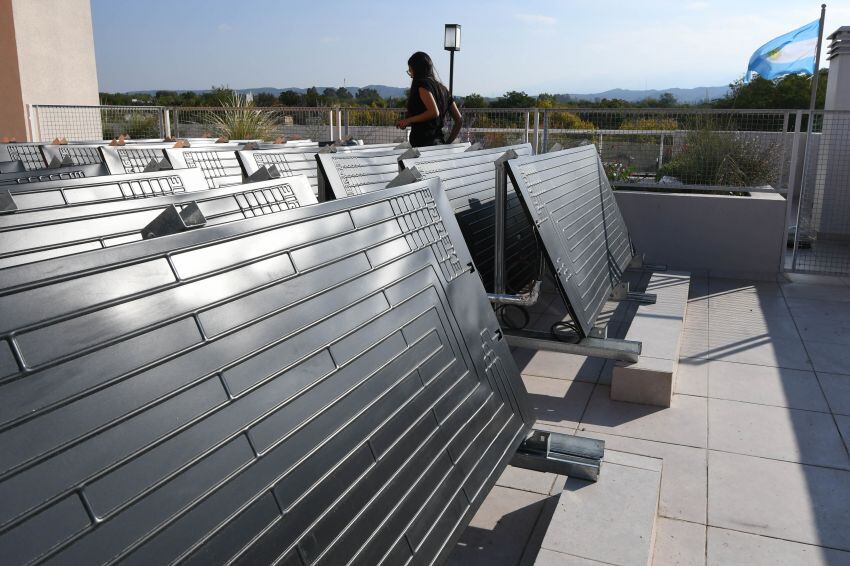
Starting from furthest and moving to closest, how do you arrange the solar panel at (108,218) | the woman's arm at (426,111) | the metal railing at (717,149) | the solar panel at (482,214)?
the metal railing at (717,149) → the woman's arm at (426,111) → the solar panel at (482,214) → the solar panel at (108,218)

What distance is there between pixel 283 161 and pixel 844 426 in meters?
3.49

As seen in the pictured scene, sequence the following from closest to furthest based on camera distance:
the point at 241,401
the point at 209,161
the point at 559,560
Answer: the point at 241,401
the point at 559,560
the point at 209,161

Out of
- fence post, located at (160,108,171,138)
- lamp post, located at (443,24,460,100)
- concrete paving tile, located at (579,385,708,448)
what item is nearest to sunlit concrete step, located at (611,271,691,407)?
concrete paving tile, located at (579,385,708,448)

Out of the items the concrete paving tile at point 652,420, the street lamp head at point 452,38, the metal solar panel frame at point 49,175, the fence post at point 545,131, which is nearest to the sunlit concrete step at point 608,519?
the concrete paving tile at point 652,420

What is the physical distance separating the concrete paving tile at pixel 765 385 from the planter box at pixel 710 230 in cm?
307

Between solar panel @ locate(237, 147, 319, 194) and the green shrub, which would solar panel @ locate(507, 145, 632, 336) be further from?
the green shrub

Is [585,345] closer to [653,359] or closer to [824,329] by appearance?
[653,359]

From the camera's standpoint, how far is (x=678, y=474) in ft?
11.3

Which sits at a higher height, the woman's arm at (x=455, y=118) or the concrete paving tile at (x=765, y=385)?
the woman's arm at (x=455, y=118)

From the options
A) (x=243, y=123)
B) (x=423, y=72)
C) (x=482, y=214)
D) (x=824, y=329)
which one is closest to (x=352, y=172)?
(x=482, y=214)

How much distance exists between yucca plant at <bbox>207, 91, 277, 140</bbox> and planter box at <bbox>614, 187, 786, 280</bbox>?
23.1ft

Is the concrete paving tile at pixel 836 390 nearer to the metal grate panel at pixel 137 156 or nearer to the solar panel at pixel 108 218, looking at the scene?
the solar panel at pixel 108 218

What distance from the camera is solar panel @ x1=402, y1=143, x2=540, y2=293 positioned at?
432 centimetres

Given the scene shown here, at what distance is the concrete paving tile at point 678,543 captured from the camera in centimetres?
278
